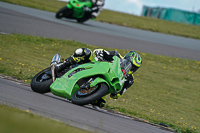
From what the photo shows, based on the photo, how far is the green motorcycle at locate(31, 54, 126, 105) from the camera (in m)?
6.00

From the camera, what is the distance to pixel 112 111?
23.0 feet

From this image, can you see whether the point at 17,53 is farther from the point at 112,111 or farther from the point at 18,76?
the point at 112,111

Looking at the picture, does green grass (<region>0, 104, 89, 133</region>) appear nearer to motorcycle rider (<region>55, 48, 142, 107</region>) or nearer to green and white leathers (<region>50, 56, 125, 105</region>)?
green and white leathers (<region>50, 56, 125, 105</region>)

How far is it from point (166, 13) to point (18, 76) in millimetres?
29294

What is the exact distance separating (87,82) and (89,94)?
0.22 meters

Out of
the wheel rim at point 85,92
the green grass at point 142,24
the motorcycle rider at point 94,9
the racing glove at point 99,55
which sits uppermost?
the racing glove at point 99,55

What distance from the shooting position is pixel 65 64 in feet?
22.0

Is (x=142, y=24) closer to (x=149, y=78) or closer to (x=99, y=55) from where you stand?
(x=149, y=78)

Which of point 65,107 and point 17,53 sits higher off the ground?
point 65,107

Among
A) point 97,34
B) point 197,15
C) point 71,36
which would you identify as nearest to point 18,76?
point 71,36

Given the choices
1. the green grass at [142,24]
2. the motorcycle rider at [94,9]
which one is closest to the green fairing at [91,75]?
the motorcycle rider at [94,9]

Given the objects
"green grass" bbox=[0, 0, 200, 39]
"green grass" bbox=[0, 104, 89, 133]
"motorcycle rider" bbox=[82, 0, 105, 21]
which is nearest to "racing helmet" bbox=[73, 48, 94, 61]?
"green grass" bbox=[0, 104, 89, 133]

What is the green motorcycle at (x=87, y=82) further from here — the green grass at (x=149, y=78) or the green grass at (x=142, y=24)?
the green grass at (x=142, y=24)

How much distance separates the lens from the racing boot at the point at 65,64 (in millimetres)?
6688
